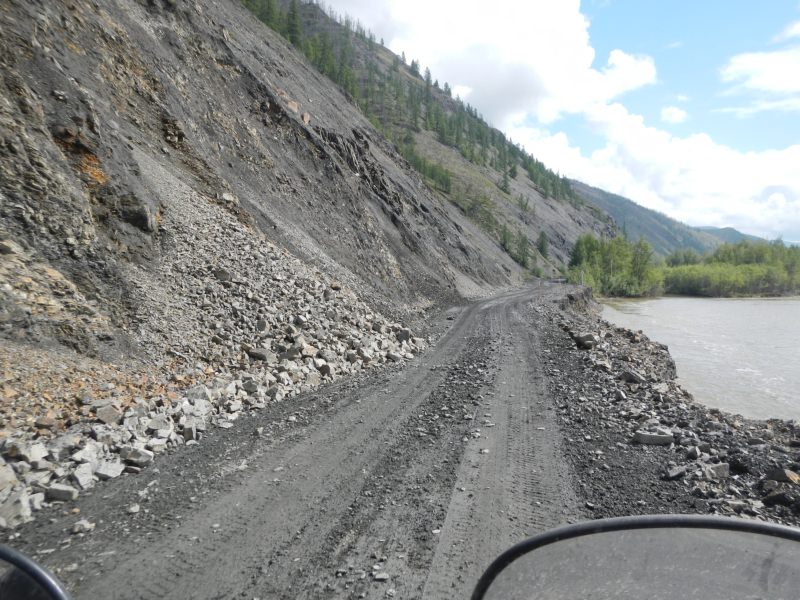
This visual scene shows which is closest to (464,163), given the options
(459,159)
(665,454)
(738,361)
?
(459,159)

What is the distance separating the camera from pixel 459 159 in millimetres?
121062

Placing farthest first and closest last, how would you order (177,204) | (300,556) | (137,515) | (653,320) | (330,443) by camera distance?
(653,320)
(177,204)
(330,443)
(137,515)
(300,556)

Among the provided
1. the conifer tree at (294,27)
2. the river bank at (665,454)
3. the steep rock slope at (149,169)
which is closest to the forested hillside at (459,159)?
the conifer tree at (294,27)

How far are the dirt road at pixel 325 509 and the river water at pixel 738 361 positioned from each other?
29.6 feet

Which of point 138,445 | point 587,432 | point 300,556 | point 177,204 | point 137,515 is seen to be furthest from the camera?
point 177,204

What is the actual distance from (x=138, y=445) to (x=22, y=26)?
447 inches

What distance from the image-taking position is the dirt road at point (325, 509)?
3578 millimetres

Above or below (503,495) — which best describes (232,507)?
below

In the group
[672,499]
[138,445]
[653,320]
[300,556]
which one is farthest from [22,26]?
[653,320]

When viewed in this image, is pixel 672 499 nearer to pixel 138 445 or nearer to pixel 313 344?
pixel 138 445

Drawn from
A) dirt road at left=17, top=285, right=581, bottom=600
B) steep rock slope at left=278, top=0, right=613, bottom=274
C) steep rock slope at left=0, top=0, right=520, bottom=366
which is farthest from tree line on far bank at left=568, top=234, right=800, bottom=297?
dirt road at left=17, top=285, right=581, bottom=600

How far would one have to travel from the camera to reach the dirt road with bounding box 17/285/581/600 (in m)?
3.58

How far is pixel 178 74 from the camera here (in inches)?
770

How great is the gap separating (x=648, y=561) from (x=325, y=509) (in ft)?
11.5
